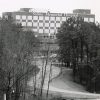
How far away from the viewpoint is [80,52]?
5253 centimetres

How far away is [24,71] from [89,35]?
23872 mm

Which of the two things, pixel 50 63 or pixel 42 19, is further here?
pixel 42 19

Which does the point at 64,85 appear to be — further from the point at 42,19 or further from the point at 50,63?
the point at 42,19

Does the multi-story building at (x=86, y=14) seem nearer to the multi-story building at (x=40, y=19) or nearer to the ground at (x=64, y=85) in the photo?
the multi-story building at (x=40, y=19)

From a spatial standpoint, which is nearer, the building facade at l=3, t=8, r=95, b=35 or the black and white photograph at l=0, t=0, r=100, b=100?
the black and white photograph at l=0, t=0, r=100, b=100

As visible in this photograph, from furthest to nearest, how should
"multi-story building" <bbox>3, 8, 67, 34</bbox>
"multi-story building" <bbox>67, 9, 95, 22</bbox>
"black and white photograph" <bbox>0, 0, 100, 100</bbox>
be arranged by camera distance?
"multi-story building" <bbox>67, 9, 95, 22</bbox> → "multi-story building" <bbox>3, 8, 67, 34</bbox> → "black and white photograph" <bbox>0, 0, 100, 100</bbox>

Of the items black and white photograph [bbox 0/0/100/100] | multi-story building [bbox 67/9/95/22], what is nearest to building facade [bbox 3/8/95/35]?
multi-story building [bbox 67/9/95/22]

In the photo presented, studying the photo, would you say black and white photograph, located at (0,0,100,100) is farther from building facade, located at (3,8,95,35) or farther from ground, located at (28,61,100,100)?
building facade, located at (3,8,95,35)

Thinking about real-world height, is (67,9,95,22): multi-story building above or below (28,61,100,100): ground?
above

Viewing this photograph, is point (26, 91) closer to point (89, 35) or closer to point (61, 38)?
point (89, 35)

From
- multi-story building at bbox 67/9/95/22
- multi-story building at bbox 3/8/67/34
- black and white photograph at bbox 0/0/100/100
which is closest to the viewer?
black and white photograph at bbox 0/0/100/100

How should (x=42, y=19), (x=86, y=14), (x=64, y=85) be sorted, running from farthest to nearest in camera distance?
(x=86, y=14)
(x=42, y=19)
(x=64, y=85)

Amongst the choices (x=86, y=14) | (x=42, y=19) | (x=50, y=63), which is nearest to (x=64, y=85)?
(x=50, y=63)

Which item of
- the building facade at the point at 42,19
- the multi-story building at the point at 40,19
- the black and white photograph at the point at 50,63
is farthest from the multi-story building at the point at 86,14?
the black and white photograph at the point at 50,63
